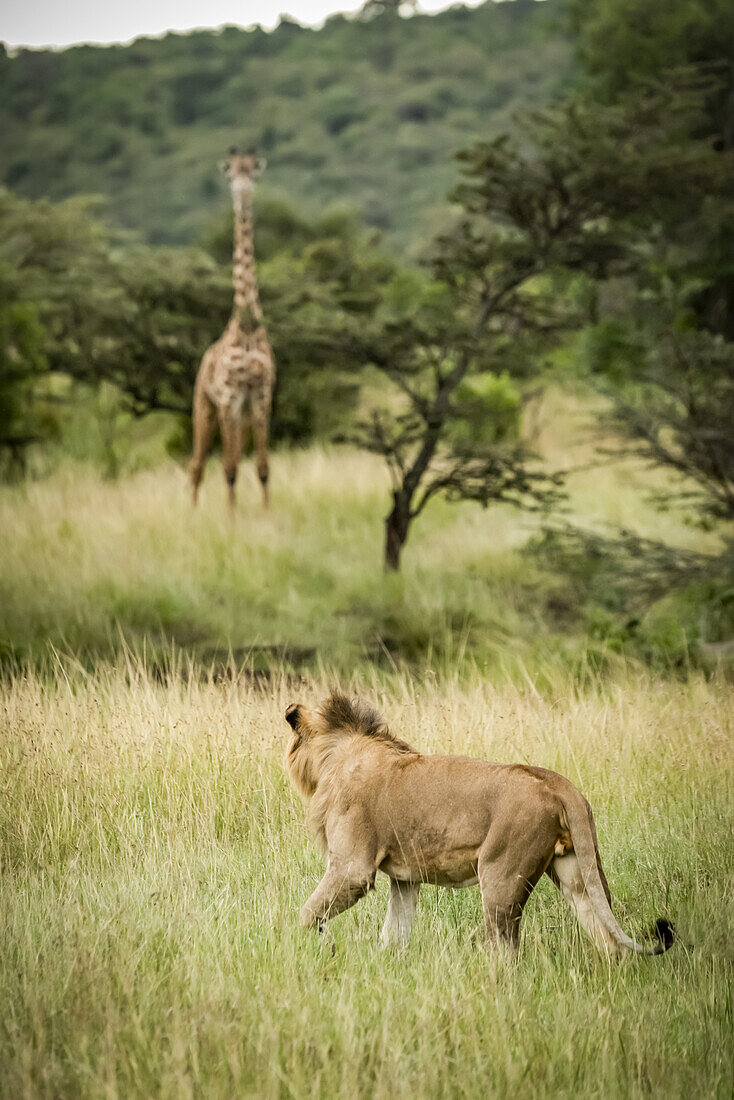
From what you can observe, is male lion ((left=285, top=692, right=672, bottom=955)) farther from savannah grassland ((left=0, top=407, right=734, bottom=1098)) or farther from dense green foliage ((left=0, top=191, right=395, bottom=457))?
dense green foliage ((left=0, top=191, right=395, bottom=457))

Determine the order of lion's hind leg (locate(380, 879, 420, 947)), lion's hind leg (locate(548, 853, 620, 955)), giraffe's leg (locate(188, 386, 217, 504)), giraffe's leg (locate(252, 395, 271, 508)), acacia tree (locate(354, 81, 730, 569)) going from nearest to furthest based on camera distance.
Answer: lion's hind leg (locate(548, 853, 620, 955))
lion's hind leg (locate(380, 879, 420, 947))
acacia tree (locate(354, 81, 730, 569))
giraffe's leg (locate(252, 395, 271, 508))
giraffe's leg (locate(188, 386, 217, 504))

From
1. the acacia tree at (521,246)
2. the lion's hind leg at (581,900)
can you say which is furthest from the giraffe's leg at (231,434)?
the lion's hind leg at (581,900)

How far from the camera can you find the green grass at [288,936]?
2.81 metres

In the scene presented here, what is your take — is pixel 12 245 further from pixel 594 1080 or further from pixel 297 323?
pixel 594 1080

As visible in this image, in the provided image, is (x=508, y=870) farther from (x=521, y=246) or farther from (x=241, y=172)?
(x=241, y=172)

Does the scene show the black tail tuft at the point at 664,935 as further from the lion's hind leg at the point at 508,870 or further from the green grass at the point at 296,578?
the green grass at the point at 296,578

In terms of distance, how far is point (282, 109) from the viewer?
71500 mm

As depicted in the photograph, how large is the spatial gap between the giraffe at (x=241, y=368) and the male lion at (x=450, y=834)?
9637mm

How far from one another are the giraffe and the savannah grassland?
426cm

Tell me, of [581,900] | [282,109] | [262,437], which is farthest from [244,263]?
[282,109]

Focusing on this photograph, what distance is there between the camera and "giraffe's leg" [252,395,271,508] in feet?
42.8

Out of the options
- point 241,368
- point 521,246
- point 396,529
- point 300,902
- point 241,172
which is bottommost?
point 396,529

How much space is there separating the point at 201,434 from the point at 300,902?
1047 cm

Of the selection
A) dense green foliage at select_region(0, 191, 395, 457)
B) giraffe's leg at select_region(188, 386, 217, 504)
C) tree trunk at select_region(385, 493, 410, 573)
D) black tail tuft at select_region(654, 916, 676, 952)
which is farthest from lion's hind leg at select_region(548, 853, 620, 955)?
dense green foliage at select_region(0, 191, 395, 457)
